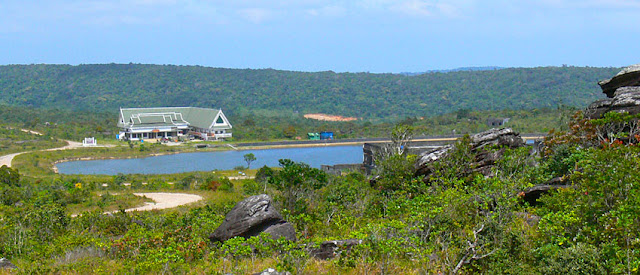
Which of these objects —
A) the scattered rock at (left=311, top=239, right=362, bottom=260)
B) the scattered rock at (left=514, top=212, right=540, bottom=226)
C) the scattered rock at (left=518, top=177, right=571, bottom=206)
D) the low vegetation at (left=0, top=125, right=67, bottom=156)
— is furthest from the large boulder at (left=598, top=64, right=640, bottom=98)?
the low vegetation at (left=0, top=125, right=67, bottom=156)

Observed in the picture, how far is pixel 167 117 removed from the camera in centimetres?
6122

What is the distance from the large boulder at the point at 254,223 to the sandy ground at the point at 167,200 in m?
8.51

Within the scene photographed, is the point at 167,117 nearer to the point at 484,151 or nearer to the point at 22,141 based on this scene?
the point at 22,141

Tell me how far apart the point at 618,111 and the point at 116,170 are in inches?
1271

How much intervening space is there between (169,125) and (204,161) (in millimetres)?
16816

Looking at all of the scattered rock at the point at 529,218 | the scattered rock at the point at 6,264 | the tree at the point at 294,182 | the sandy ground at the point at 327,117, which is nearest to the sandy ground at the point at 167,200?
the tree at the point at 294,182

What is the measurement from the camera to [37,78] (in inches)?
5123

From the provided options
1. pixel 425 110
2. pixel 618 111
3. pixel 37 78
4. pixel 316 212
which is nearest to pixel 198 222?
pixel 316 212

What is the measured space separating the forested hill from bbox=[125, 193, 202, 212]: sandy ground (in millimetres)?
81705

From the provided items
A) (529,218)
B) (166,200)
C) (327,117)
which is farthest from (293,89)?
(529,218)

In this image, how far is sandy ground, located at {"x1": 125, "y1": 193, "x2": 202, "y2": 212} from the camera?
19.1m

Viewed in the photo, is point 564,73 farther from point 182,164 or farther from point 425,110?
point 182,164

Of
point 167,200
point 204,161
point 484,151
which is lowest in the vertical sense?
point 204,161

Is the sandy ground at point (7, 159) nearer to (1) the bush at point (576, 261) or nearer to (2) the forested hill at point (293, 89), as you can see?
(1) the bush at point (576, 261)
